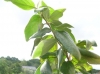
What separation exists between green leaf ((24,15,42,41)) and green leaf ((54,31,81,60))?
5 cm

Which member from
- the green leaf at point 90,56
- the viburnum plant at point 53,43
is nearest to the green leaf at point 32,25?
the viburnum plant at point 53,43

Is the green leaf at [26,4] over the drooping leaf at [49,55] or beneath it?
over

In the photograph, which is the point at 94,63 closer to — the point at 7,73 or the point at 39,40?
the point at 39,40

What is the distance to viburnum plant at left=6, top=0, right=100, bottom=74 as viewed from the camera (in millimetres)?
387

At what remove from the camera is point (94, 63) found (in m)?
0.41

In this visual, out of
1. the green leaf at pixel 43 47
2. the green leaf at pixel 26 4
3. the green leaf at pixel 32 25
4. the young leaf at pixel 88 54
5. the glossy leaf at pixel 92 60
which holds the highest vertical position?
the green leaf at pixel 26 4

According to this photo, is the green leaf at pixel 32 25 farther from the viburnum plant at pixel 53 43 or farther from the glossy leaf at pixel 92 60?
the glossy leaf at pixel 92 60

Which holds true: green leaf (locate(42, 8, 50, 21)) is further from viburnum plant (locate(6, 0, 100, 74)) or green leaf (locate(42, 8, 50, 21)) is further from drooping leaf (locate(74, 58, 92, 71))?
drooping leaf (locate(74, 58, 92, 71))

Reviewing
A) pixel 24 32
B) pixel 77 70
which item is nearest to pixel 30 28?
pixel 24 32

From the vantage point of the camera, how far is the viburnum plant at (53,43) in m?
0.39

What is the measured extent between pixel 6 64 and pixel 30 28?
62.4 ft

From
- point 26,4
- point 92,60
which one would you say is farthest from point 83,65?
point 26,4

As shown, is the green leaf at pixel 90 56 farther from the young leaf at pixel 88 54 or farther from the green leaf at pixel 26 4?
the green leaf at pixel 26 4

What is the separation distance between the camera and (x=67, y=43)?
0.37 metres
